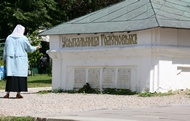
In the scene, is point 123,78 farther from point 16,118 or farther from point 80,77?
point 16,118

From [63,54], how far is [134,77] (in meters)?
2.61

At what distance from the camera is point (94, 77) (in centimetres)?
1529

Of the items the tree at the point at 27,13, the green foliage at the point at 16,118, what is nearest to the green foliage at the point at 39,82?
the tree at the point at 27,13

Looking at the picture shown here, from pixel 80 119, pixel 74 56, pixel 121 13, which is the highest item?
pixel 121 13

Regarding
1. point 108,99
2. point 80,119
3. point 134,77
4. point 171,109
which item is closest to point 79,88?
point 134,77

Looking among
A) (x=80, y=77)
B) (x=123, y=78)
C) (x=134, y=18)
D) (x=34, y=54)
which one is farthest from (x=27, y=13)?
(x=123, y=78)

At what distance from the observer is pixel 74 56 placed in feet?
51.4

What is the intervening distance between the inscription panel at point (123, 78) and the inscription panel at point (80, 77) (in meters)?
1.28

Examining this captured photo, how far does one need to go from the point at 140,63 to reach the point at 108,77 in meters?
1.24

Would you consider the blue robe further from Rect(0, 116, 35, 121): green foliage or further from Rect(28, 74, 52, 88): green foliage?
Rect(28, 74, 52, 88): green foliage

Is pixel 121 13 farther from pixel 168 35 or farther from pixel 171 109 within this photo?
Answer: pixel 171 109

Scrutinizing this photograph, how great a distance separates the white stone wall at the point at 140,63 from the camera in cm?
1398

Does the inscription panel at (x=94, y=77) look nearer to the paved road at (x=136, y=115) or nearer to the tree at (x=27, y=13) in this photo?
the paved road at (x=136, y=115)

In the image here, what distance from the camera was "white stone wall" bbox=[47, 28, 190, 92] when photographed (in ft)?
45.9
